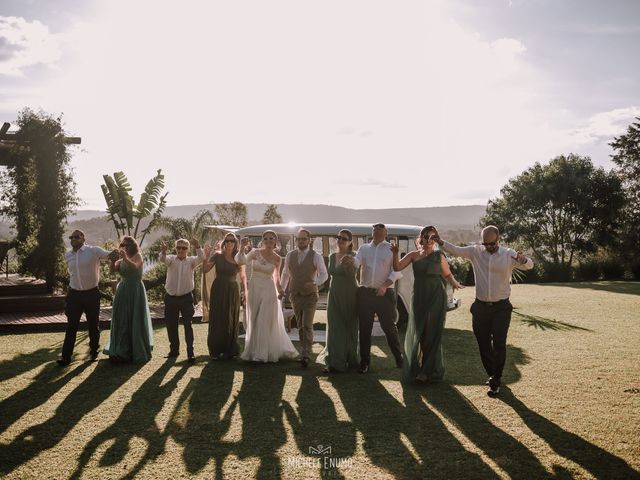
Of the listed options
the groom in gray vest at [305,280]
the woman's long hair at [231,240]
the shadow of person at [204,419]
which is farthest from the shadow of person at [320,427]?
the woman's long hair at [231,240]

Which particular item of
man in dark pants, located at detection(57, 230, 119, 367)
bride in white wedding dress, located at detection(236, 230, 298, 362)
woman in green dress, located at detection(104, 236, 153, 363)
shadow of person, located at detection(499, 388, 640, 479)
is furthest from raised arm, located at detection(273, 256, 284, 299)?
shadow of person, located at detection(499, 388, 640, 479)

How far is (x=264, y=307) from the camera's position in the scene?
8.33 meters

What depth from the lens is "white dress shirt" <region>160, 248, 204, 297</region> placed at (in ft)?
28.8

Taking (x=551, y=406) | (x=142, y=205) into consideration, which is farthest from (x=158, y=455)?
(x=142, y=205)

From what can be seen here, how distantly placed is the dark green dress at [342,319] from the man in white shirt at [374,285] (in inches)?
4.8

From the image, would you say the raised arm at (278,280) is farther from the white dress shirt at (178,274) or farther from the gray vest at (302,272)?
the white dress shirt at (178,274)

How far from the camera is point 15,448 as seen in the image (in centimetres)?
487

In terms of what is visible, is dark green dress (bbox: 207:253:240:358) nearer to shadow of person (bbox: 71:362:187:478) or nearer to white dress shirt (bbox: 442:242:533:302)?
shadow of person (bbox: 71:362:187:478)

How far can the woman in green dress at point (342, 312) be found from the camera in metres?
7.75

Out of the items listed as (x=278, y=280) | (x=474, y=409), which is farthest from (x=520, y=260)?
(x=278, y=280)

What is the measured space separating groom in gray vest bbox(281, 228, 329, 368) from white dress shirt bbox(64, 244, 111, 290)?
305 cm

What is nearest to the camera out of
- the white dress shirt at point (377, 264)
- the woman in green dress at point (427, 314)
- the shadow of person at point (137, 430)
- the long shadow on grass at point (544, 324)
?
the shadow of person at point (137, 430)

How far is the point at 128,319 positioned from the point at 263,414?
3662 mm

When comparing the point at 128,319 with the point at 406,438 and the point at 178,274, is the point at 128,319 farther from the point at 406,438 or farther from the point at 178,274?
the point at 406,438
